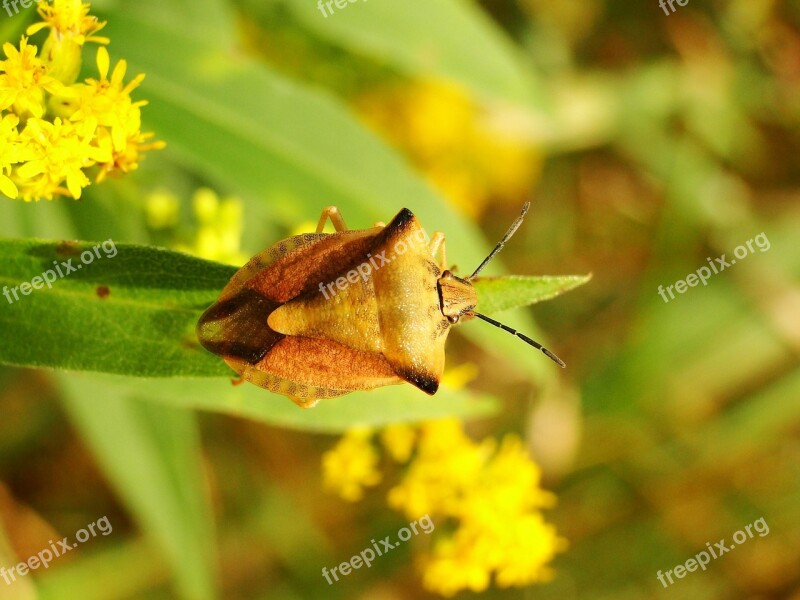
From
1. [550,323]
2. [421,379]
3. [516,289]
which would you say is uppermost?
[550,323]

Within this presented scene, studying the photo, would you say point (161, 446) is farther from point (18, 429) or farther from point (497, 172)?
point (497, 172)

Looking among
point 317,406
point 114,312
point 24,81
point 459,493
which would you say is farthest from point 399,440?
point 24,81

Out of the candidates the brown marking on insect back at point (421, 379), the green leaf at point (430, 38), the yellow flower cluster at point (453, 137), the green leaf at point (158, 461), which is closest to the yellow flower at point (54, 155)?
the brown marking on insect back at point (421, 379)

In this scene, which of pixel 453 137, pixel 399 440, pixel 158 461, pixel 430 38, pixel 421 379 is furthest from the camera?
pixel 453 137

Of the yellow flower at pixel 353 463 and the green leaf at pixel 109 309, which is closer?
the green leaf at pixel 109 309

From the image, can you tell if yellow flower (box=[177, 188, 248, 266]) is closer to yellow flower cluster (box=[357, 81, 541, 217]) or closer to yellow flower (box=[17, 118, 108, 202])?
yellow flower (box=[17, 118, 108, 202])

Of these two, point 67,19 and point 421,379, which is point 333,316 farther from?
point 67,19

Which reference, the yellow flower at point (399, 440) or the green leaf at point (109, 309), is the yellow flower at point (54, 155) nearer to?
the green leaf at point (109, 309)
